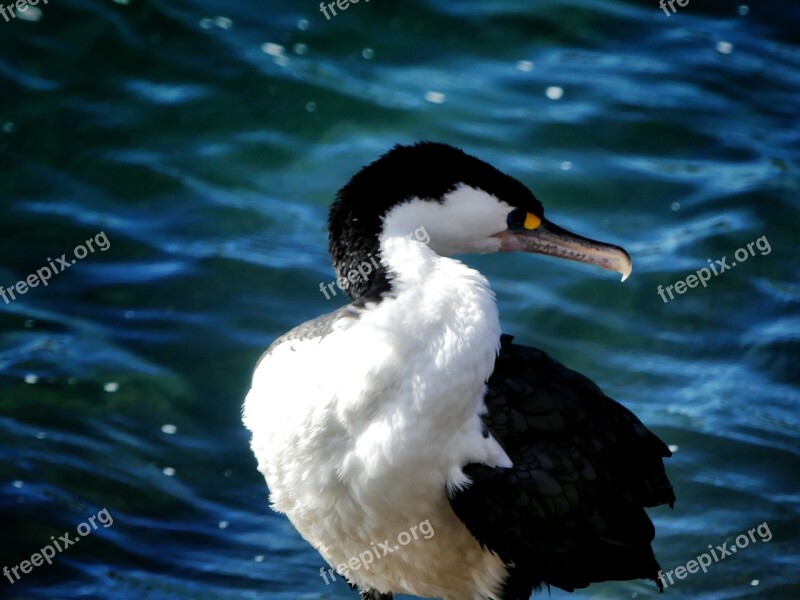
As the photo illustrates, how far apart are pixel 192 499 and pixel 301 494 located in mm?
2205

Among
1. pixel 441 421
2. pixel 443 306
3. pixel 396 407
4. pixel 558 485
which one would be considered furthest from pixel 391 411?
pixel 558 485

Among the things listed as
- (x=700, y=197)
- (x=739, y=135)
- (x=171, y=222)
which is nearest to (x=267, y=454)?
(x=171, y=222)

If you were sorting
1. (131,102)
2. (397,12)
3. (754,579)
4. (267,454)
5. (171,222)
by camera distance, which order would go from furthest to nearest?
(397,12) → (131,102) → (171,222) → (754,579) → (267,454)

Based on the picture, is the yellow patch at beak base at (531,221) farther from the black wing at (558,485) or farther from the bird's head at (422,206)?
the black wing at (558,485)

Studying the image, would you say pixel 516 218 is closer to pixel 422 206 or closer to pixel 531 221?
pixel 531 221

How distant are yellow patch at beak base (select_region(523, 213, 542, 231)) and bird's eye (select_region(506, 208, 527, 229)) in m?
0.01

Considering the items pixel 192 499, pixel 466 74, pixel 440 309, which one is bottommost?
pixel 192 499

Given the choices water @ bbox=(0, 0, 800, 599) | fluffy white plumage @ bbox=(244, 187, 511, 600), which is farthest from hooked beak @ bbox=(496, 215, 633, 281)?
water @ bbox=(0, 0, 800, 599)

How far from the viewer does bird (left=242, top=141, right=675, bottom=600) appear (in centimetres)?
386

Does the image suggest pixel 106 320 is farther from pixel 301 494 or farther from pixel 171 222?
pixel 301 494

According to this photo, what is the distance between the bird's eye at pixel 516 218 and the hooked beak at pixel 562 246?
0.02m

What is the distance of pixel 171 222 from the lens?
316 inches

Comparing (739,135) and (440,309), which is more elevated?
(440,309)

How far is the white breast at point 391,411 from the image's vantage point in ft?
12.6
